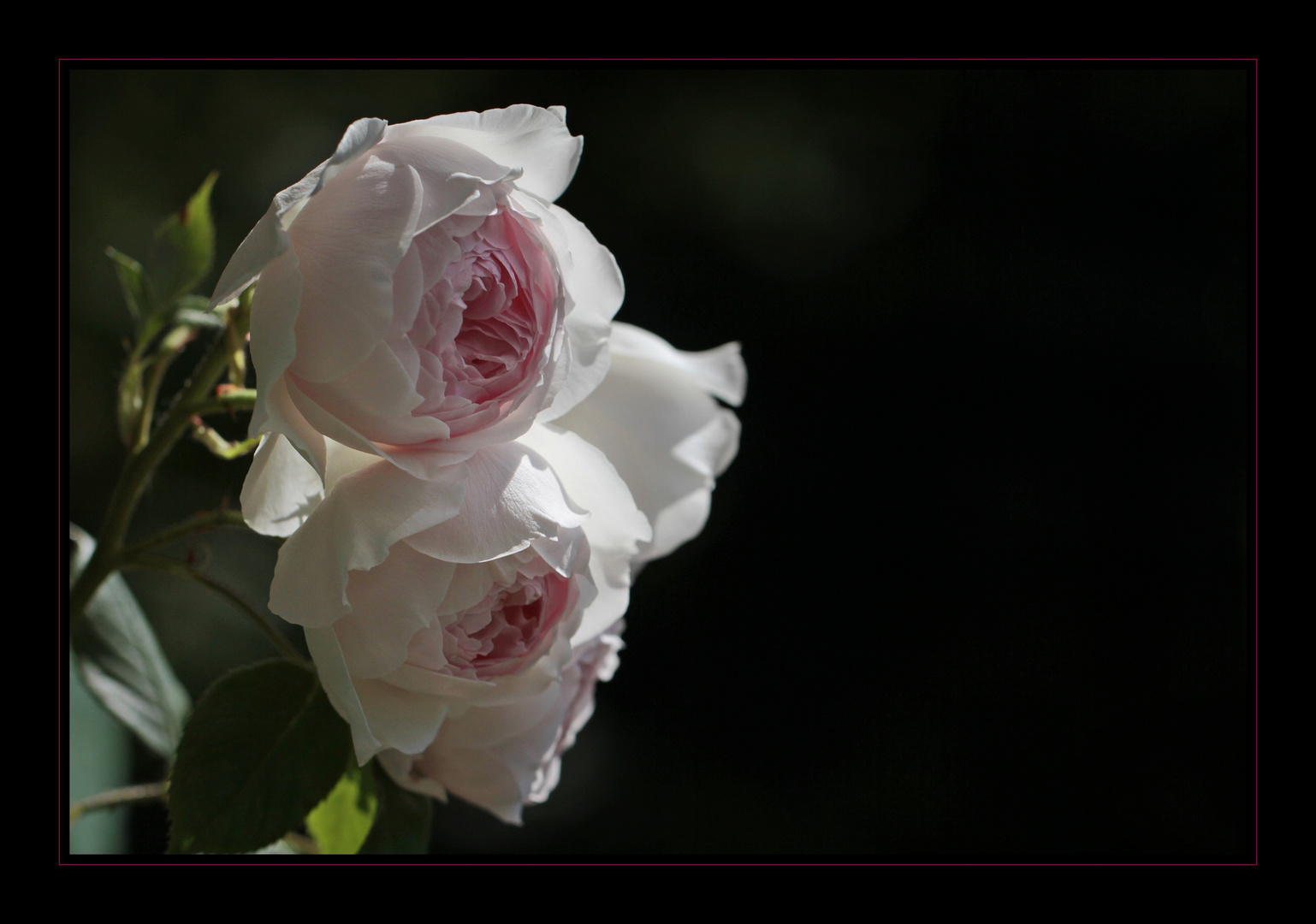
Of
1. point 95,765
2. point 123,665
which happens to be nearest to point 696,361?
point 123,665

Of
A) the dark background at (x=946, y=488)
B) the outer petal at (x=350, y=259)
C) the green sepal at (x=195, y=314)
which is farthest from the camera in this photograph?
the dark background at (x=946, y=488)

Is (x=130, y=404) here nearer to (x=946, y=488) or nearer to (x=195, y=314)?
(x=195, y=314)

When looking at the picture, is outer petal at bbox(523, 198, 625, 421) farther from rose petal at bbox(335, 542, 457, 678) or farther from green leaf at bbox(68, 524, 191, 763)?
green leaf at bbox(68, 524, 191, 763)

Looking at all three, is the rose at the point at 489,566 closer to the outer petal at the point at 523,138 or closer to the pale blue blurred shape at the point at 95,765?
the outer petal at the point at 523,138

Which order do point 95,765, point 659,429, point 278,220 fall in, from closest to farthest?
point 278,220 < point 659,429 < point 95,765

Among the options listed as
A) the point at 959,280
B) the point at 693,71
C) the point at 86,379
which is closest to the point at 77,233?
the point at 86,379

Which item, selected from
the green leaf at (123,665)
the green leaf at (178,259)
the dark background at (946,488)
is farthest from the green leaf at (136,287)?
the dark background at (946,488)
